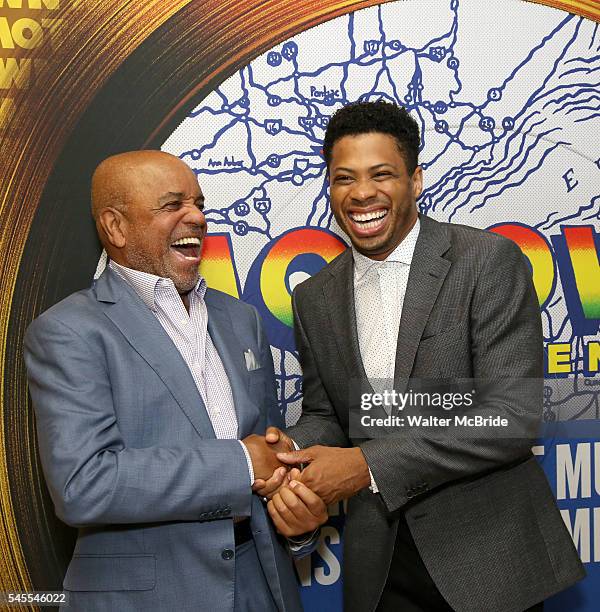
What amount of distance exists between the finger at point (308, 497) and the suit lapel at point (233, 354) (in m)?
0.22

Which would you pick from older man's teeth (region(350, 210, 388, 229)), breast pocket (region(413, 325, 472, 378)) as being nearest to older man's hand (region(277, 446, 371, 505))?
breast pocket (region(413, 325, 472, 378))

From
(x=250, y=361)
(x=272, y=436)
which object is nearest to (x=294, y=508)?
(x=272, y=436)

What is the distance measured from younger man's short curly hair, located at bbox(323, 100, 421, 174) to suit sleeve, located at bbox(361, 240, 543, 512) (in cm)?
47

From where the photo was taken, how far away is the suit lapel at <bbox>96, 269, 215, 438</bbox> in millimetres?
2025

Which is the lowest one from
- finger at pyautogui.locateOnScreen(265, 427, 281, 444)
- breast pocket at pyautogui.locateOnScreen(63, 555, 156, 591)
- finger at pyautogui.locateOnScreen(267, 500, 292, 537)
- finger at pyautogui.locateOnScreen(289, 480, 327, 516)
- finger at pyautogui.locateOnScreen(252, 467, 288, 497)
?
breast pocket at pyautogui.locateOnScreen(63, 555, 156, 591)

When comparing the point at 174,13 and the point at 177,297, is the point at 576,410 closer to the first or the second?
the point at 177,297

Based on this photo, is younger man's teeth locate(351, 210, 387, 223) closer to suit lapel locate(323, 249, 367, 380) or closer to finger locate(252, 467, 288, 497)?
suit lapel locate(323, 249, 367, 380)

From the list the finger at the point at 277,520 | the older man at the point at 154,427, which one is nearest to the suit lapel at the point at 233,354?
the older man at the point at 154,427

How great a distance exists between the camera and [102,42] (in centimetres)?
263

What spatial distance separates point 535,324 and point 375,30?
52.7 inches

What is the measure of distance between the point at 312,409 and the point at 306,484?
0.44m

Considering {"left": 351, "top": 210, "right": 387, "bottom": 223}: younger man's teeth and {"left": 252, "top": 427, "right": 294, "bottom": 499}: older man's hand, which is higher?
{"left": 351, "top": 210, "right": 387, "bottom": 223}: younger man's teeth

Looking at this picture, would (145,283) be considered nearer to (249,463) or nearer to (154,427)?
(154,427)

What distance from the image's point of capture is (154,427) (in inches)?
79.3
